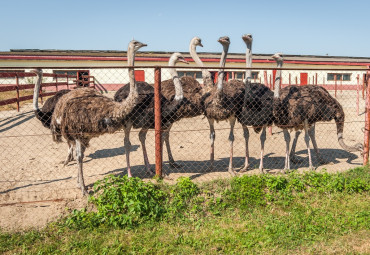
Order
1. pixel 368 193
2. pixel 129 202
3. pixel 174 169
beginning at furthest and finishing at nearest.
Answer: pixel 174 169 → pixel 368 193 → pixel 129 202

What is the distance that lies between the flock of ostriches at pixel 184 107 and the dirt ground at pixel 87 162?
0.37 meters

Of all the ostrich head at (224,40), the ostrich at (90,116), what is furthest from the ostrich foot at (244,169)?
the ostrich at (90,116)

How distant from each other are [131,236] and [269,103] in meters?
3.50

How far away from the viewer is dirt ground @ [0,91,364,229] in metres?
4.59

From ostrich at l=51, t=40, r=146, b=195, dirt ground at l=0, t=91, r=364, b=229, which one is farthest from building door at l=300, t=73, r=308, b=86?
ostrich at l=51, t=40, r=146, b=195

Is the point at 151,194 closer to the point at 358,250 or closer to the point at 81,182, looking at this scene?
the point at 81,182

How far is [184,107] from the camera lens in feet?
20.4

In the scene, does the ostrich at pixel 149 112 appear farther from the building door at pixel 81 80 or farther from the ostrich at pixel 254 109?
the building door at pixel 81 80

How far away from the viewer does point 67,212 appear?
4383 mm

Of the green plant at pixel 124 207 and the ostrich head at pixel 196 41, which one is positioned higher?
the ostrich head at pixel 196 41

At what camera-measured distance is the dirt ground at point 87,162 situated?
459 centimetres

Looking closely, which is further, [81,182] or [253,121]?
[253,121]

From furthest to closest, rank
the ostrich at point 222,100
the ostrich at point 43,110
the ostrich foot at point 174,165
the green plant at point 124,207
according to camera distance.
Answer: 1. the ostrich foot at point 174,165
2. the ostrich at point 43,110
3. the ostrich at point 222,100
4. the green plant at point 124,207

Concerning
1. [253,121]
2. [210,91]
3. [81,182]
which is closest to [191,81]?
[210,91]
